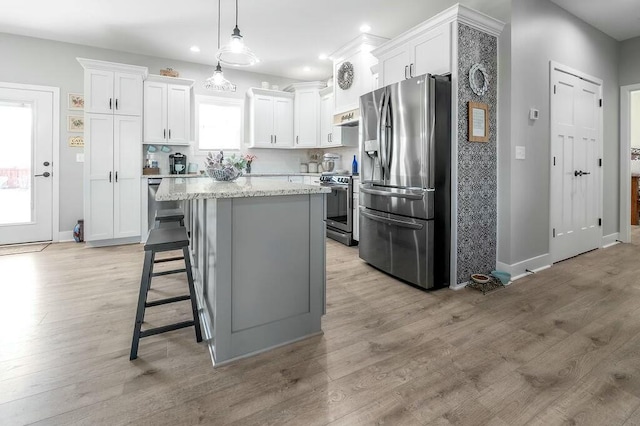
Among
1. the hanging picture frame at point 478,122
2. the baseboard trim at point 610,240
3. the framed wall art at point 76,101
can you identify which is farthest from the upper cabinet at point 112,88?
the baseboard trim at point 610,240

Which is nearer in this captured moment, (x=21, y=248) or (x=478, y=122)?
(x=478, y=122)

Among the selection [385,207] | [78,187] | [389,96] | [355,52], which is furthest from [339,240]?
[78,187]

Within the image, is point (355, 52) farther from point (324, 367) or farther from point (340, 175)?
point (324, 367)

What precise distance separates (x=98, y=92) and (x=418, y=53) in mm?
3997

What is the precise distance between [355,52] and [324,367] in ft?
13.0

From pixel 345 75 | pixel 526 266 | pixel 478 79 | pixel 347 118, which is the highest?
pixel 345 75

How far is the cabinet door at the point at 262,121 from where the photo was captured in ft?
17.9

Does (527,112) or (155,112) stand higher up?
(155,112)

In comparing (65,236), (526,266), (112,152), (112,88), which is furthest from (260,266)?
(65,236)

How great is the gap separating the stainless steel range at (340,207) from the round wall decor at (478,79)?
191cm

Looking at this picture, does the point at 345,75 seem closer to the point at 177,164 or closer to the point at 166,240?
the point at 177,164

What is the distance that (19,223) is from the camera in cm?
444

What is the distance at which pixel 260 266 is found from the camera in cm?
180

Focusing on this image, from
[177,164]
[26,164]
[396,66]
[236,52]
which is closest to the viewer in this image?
[236,52]
